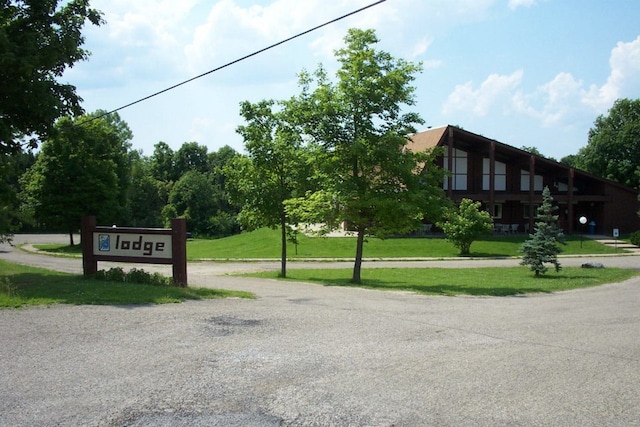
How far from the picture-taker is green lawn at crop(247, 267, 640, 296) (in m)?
19.7

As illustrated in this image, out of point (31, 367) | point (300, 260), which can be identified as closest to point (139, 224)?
point (300, 260)

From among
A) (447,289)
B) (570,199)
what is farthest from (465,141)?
(447,289)

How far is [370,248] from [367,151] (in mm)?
22518

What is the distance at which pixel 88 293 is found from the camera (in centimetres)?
1230

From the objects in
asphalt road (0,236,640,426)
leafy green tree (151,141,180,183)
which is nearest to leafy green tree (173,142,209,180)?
leafy green tree (151,141,180,183)

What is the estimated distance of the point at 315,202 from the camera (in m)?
21.8

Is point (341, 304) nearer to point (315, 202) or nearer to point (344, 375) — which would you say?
point (344, 375)

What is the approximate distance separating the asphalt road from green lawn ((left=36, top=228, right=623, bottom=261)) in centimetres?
2873

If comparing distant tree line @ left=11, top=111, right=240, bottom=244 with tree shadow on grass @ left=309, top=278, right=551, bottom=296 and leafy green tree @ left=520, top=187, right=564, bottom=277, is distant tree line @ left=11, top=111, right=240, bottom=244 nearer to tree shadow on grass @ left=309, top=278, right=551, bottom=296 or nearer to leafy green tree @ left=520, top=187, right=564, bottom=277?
tree shadow on grass @ left=309, top=278, right=551, bottom=296

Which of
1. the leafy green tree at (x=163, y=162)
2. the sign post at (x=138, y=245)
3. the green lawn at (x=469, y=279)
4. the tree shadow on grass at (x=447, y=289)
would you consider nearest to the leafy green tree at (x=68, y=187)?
the green lawn at (x=469, y=279)

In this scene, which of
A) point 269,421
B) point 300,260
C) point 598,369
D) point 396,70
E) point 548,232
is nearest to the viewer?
point 269,421

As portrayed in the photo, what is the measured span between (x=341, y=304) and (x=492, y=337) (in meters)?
4.35

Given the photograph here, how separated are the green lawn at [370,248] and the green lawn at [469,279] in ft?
36.1

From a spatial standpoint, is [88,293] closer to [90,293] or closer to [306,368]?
[90,293]
